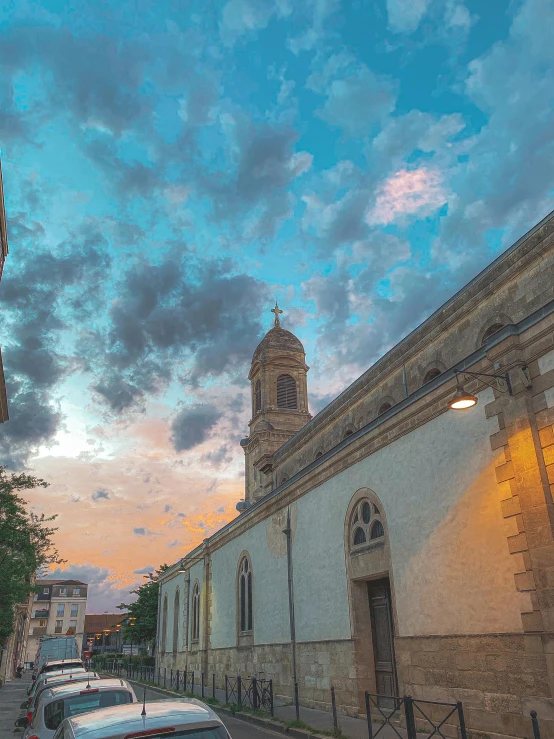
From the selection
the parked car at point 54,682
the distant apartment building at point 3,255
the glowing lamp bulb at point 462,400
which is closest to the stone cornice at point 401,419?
the glowing lamp bulb at point 462,400

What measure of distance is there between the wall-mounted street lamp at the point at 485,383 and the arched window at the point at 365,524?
4.86 metres

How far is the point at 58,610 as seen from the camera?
100 meters

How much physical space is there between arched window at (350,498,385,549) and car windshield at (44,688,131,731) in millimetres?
7662

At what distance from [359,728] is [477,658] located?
3.81m

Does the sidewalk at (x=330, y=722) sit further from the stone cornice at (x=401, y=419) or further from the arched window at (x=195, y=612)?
the arched window at (x=195, y=612)

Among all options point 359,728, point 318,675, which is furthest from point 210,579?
point 359,728

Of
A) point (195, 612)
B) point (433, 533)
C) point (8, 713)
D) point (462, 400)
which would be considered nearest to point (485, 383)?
point (462, 400)

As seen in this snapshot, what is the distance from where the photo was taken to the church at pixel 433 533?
375 inches

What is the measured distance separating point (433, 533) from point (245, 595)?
14.3 m

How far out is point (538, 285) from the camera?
47.3 feet

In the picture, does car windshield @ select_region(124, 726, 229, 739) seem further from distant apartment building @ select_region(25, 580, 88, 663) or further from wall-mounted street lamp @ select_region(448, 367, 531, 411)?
distant apartment building @ select_region(25, 580, 88, 663)

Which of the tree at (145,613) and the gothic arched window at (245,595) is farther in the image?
the tree at (145,613)

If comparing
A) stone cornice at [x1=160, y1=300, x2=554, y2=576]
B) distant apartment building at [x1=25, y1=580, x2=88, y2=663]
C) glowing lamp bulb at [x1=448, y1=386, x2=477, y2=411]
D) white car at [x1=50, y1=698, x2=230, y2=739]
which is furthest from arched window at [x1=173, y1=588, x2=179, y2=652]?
distant apartment building at [x1=25, y1=580, x2=88, y2=663]

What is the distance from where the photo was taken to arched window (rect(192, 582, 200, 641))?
3165 cm
